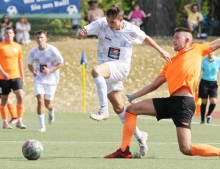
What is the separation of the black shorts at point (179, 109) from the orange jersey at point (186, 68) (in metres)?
0.14

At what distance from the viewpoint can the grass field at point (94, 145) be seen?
1052cm

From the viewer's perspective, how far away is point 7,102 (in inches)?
773

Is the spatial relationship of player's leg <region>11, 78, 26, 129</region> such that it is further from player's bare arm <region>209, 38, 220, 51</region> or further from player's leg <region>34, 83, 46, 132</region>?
player's bare arm <region>209, 38, 220, 51</region>

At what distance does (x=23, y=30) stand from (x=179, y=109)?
64.7ft

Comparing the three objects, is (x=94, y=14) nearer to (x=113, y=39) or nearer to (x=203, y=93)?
(x=203, y=93)

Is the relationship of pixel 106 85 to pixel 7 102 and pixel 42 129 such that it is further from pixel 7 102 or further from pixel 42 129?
pixel 7 102

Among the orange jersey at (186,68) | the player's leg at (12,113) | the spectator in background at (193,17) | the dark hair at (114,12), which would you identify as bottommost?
the player's leg at (12,113)

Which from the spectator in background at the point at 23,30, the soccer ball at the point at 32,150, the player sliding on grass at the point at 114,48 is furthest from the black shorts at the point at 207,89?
the spectator in background at the point at 23,30

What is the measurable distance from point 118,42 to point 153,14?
2016 cm

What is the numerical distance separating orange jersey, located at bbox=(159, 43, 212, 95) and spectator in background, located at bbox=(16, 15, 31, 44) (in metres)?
19.2

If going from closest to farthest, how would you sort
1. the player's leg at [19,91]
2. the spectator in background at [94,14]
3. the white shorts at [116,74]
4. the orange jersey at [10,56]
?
the white shorts at [116,74]
the player's leg at [19,91]
the orange jersey at [10,56]
the spectator in background at [94,14]

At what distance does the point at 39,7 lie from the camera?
2986cm

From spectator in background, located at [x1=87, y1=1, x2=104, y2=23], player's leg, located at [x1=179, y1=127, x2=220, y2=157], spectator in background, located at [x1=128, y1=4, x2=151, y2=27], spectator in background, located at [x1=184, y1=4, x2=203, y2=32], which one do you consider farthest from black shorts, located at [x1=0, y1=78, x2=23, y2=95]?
spectator in background, located at [x1=184, y1=4, x2=203, y2=32]

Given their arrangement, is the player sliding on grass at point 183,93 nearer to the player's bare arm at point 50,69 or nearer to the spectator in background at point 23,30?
the player's bare arm at point 50,69
